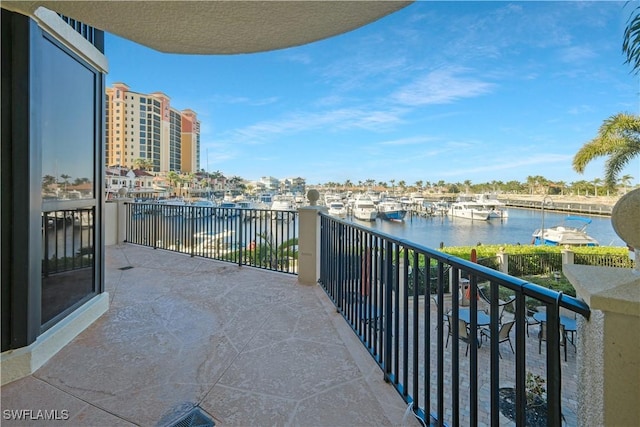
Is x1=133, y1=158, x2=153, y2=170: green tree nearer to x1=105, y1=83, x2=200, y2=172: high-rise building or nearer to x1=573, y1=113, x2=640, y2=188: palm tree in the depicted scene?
x1=105, y1=83, x2=200, y2=172: high-rise building

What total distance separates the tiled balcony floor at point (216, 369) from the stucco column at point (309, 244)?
1.79ft

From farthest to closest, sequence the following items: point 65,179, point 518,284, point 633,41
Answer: point 633,41 < point 65,179 < point 518,284

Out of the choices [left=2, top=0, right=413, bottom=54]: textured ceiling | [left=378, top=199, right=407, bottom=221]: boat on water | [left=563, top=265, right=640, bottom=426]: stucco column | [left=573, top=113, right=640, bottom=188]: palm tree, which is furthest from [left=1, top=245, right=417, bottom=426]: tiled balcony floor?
[left=378, top=199, right=407, bottom=221]: boat on water

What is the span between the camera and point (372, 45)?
52.2 feet

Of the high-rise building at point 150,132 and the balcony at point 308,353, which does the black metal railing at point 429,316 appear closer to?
the balcony at point 308,353

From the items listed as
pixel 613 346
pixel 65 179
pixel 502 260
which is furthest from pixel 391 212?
pixel 613 346

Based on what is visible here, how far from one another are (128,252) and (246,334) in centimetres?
489

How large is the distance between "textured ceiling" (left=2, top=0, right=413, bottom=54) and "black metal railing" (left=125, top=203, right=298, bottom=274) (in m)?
3.22

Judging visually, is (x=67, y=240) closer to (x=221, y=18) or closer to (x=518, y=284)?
(x=221, y=18)

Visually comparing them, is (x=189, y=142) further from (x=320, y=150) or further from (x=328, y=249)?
(x=328, y=249)

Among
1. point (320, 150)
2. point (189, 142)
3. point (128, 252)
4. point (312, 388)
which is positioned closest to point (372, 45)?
point (128, 252)

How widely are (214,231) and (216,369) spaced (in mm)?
4660

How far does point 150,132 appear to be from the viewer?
6025 cm

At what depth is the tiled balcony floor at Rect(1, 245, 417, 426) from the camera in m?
1.68
